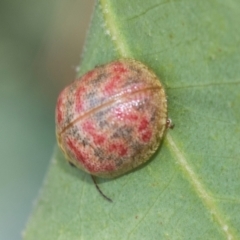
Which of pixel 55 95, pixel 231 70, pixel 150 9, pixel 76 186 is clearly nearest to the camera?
pixel 231 70

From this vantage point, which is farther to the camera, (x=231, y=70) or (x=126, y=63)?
(x=126, y=63)

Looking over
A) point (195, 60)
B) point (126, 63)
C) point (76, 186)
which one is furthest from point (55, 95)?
point (195, 60)

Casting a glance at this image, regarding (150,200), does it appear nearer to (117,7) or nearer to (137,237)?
(137,237)

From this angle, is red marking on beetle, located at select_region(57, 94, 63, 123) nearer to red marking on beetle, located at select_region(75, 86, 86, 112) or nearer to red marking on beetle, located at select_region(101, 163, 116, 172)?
red marking on beetle, located at select_region(75, 86, 86, 112)

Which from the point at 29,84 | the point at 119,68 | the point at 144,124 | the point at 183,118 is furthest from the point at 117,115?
the point at 29,84

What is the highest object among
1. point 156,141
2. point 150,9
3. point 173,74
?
point 150,9

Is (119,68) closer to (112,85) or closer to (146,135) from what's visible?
(112,85)

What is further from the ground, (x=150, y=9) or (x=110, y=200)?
(x=150, y=9)

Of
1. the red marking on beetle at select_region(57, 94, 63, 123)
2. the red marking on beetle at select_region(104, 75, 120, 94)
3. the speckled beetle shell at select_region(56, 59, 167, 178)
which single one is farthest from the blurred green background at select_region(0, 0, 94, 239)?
the red marking on beetle at select_region(104, 75, 120, 94)
